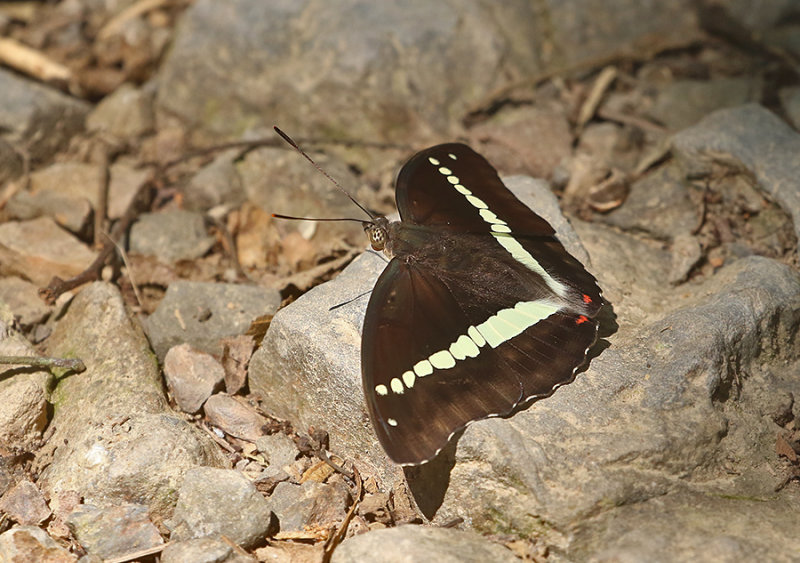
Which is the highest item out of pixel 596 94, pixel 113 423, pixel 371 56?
pixel 596 94

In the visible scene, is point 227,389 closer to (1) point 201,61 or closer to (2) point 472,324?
(2) point 472,324

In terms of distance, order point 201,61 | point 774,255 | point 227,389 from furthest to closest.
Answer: point 201,61 → point 774,255 → point 227,389

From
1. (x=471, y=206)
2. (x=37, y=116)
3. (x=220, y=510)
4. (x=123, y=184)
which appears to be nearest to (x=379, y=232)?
(x=471, y=206)

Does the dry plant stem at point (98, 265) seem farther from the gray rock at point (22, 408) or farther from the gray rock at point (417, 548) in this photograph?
the gray rock at point (417, 548)

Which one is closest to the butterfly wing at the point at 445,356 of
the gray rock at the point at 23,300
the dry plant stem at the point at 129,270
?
the dry plant stem at the point at 129,270

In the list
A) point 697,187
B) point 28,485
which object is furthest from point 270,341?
point 697,187

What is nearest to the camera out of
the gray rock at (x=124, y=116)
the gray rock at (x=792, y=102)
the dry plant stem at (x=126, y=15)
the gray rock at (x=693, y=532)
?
the gray rock at (x=693, y=532)

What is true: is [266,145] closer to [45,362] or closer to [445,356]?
[45,362]
